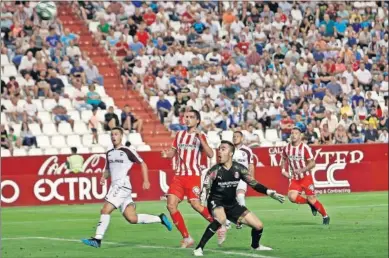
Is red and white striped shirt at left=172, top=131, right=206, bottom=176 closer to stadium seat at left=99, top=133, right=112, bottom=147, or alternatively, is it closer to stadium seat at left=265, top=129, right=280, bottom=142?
stadium seat at left=99, top=133, right=112, bottom=147

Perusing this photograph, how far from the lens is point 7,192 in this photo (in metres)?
32.2

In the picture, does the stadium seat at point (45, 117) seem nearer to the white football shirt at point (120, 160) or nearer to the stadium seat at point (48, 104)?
the stadium seat at point (48, 104)

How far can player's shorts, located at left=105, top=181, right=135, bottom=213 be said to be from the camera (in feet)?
63.5

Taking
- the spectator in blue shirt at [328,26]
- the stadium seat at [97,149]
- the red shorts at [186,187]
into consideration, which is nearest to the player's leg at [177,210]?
the red shorts at [186,187]

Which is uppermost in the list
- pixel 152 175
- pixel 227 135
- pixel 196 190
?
pixel 196 190

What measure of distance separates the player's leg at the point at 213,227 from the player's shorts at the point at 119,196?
2204mm

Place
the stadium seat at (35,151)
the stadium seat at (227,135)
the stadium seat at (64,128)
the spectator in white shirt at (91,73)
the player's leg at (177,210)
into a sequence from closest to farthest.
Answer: the player's leg at (177,210) < the stadium seat at (35,151) < the stadium seat at (64,128) < the stadium seat at (227,135) < the spectator in white shirt at (91,73)

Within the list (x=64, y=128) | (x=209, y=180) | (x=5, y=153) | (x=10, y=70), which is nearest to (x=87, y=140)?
(x=64, y=128)

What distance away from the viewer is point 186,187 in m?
19.7

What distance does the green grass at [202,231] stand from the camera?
18.3 m

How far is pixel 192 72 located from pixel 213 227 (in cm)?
2167

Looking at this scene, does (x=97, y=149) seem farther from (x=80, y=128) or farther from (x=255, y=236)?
(x=255, y=236)

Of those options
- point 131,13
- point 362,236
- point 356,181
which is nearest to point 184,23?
point 131,13

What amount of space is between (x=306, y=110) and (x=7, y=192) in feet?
35.6
